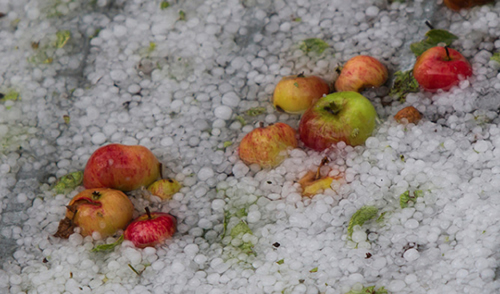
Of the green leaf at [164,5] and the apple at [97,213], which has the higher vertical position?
the green leaf at [164,5]

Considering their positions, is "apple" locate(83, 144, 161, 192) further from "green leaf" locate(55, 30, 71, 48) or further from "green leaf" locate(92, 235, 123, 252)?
"green leaf" locate(55, 30, 71, 48)

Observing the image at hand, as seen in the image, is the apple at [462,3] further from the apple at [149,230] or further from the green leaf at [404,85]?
the apple at [149,230]

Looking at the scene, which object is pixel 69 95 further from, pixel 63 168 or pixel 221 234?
pixel 221 234

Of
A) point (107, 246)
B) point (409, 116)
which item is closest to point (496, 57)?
point (409, 116)

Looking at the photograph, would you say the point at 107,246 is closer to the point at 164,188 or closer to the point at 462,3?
the point at 164,188

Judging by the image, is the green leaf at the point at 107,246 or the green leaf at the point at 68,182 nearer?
the green leaf at the point at 107,246

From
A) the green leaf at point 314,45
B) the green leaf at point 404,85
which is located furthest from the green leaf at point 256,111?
the green leaf at point 404,85

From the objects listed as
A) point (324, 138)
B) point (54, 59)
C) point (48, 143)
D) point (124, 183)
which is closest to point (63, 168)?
point (48, 143)

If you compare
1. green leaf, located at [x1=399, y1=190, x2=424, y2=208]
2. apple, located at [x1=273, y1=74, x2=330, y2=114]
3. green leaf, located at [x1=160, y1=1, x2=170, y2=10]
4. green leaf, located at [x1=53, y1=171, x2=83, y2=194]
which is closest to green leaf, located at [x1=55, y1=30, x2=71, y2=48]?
green leaf, located at [x1=160, y1=1, x2=170, y2=10]
